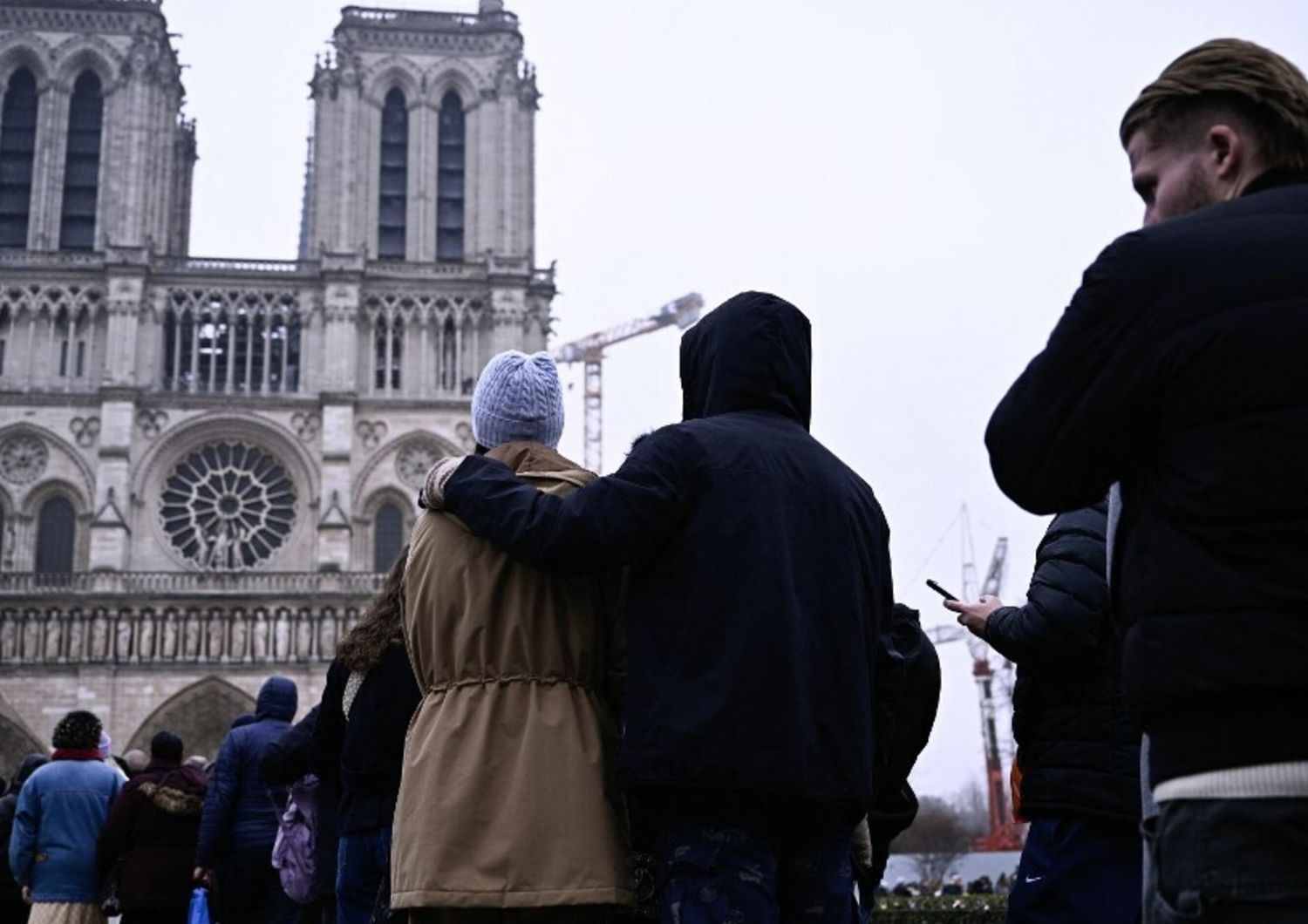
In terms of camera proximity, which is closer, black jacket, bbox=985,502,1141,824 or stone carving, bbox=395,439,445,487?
black jacket, bbox=985,502,1141,824

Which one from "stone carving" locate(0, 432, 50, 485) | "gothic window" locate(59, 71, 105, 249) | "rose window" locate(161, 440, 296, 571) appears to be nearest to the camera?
"stone carving" locate(0, 432, 50, 485)

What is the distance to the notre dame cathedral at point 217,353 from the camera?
3441 centimetres

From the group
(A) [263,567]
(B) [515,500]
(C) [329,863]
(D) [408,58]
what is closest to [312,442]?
(A) [263,567]

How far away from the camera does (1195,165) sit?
256 cm

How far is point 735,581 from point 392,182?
3708 cm

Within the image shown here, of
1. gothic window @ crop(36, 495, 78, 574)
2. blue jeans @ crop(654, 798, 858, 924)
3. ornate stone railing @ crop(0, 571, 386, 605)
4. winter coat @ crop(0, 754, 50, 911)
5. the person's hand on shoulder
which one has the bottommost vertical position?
winter coat @ crop(0, 754, 50, 911)

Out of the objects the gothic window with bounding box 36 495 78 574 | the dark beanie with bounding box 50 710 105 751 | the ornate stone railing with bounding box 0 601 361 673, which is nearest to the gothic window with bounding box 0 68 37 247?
the gothic window with bounding box 36 495 78 574

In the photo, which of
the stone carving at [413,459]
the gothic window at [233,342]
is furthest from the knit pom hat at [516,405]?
the gothic window at [233,342]

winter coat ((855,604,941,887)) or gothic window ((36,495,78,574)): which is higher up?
gothic window ((36,495,78,574))

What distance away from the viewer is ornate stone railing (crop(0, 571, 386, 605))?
1351 inches

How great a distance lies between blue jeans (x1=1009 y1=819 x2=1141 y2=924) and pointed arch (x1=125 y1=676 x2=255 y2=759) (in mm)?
31370

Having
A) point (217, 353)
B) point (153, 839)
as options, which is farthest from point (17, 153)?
point (153, 839)

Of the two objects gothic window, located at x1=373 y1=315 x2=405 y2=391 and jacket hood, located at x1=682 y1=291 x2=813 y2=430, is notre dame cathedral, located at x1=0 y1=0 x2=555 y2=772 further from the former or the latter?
jacket hood, located at x1=682 y1=291 x2=813 y2=430

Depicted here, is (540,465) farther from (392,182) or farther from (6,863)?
(392,182)
